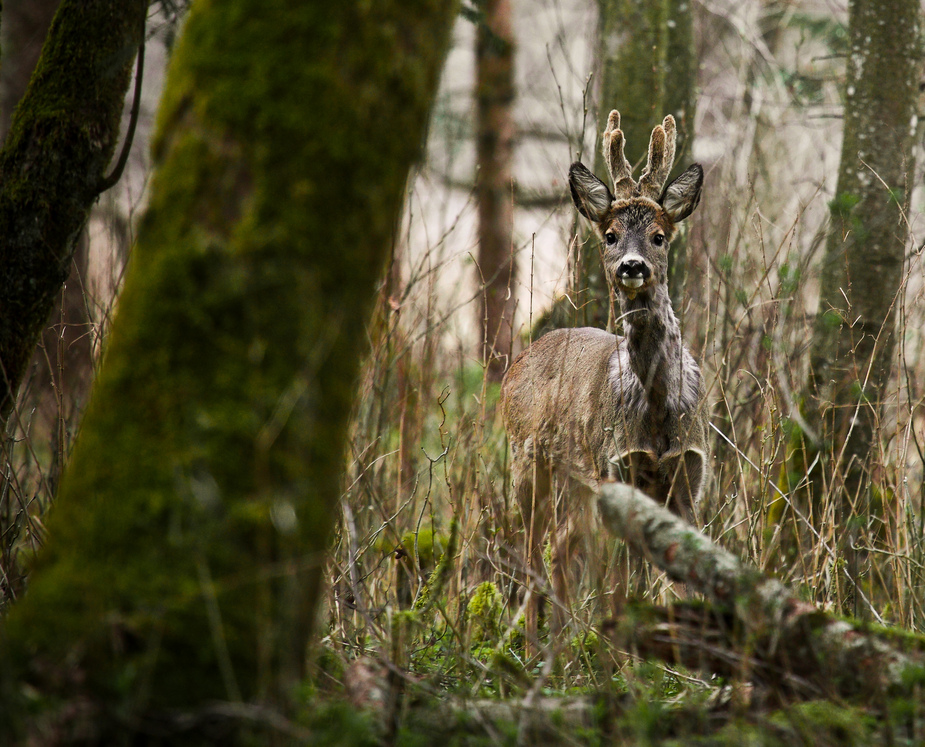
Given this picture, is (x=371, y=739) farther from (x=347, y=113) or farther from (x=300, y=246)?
(x=347, y=113)

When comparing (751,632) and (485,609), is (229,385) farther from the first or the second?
(485,609)

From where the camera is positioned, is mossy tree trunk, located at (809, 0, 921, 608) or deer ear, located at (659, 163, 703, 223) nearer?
deer ear, located at (659, 163, 703, 223)

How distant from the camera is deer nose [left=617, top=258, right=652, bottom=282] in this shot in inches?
182

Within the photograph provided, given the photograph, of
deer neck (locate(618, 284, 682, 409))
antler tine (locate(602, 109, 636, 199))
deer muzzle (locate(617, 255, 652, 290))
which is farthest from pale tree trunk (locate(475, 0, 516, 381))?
deer muzzle (locate(617, 255, 652, 290))

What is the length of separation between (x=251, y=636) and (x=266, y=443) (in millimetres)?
417

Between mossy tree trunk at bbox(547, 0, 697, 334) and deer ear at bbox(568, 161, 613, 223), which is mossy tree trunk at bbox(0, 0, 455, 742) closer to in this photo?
deer ear at bbox(568, 161, 613, 223)

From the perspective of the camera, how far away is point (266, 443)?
5.99 ft

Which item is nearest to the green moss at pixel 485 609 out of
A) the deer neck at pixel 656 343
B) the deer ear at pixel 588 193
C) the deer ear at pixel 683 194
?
the deer neck at pixel 656 343

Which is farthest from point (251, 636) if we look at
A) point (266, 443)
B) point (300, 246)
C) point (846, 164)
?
point (846, 164)

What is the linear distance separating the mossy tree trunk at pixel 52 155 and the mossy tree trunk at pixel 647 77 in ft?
10.6

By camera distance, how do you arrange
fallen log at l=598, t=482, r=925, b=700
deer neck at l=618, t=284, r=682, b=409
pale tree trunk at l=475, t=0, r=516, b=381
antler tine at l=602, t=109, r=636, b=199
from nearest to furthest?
fallen log at l=598, t=482, r=925, b=700, deer neck at l=618, t=284, r=682, b=409, antler tine at l=602, t=109, r=636, b=199, pale tree trunk at l=475, t=0, r=516, b=381

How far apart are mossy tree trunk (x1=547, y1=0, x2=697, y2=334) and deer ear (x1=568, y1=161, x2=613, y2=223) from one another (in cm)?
82

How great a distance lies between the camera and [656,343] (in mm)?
4918

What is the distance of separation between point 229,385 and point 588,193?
135 inches
